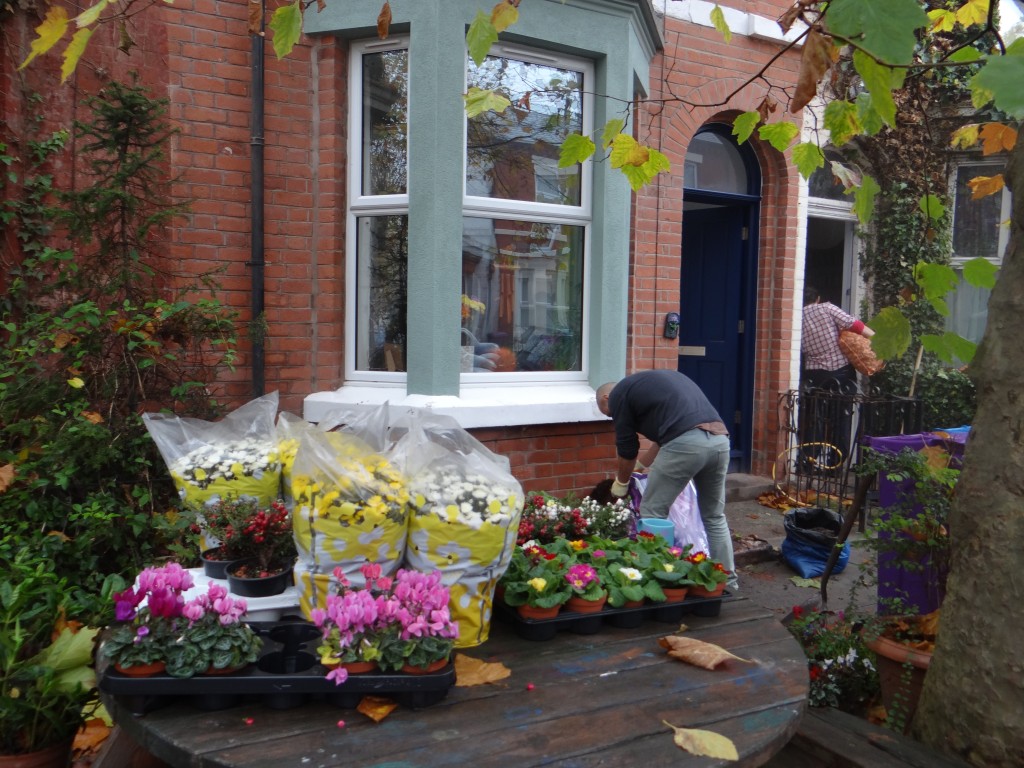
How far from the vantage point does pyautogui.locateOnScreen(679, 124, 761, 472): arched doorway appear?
7.30 meters

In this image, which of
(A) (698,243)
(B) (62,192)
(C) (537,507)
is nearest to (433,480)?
(C) (537,507)

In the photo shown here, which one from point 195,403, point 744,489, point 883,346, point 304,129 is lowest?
point 744,489

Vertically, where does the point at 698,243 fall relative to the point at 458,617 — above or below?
above

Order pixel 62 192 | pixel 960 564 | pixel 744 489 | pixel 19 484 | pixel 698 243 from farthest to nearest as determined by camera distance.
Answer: pixel 698 243, pixel 744 489, pixel 62 192, pixel 19 484, pixel 960 564

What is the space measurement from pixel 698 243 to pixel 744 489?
2301mm

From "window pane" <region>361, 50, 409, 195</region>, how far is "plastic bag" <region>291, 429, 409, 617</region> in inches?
127

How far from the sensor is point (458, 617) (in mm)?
2402

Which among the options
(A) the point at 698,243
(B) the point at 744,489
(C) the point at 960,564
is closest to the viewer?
(C) the point at 960,564

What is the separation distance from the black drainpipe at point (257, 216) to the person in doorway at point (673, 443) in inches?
83.3

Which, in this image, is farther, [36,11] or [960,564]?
[36,11]

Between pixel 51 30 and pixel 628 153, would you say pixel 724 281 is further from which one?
pixel 51 30

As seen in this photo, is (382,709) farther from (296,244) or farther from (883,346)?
(296,244)

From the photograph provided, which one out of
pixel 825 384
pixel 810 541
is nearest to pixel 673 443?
pixel 810 541

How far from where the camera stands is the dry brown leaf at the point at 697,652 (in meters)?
2.30
